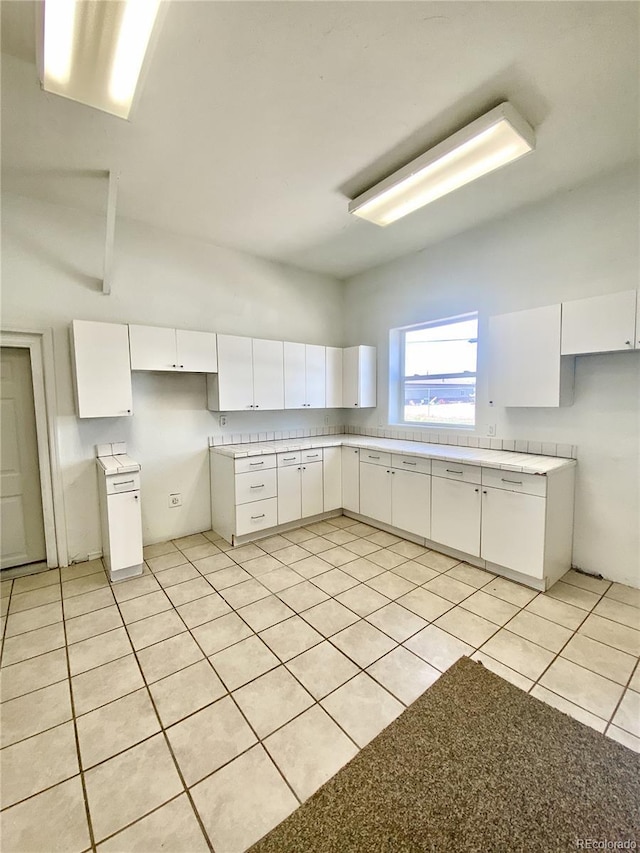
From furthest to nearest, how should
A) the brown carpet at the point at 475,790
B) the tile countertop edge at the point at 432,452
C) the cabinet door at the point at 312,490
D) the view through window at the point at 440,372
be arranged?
the cabinet door at the point at 312,490, the view through window at the point at 440,372, the tile countertop edge at the point at 432,452, the brown carpet at the point at 475,790

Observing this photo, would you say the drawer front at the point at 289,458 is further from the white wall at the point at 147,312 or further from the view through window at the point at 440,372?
the view through window at the point at 440,372

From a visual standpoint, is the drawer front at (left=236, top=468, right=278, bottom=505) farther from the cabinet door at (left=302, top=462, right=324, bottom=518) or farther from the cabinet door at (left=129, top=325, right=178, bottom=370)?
the cabinet door at (left=129, top=325, right=178, bottom=370)

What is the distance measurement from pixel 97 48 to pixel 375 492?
3.74m

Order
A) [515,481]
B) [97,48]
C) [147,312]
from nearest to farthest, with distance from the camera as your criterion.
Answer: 1. [97,48]
2. [515,481]
3. [147,312]

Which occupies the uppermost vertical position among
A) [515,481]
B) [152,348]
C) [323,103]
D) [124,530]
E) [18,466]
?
[323,103]

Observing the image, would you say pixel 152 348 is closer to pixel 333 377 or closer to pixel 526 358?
pixel 333 377

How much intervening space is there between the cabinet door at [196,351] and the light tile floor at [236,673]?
184cm

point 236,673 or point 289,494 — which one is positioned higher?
point 289,494

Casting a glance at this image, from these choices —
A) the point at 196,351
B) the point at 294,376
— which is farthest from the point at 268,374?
the point at 196,351

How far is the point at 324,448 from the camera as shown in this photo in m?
4.25

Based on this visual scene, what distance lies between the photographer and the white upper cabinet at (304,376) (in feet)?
14.0

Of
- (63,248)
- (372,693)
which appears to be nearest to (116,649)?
(372,693)

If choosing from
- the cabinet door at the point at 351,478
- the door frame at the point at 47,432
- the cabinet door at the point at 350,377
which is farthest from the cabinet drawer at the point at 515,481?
the door frame at the point at 47,432

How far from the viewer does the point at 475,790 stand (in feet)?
4.65
